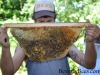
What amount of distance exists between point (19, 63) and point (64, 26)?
1.58ft

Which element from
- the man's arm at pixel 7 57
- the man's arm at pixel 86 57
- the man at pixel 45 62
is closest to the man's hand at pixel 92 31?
the man at pixel 45 62

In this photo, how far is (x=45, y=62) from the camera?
6.19ft

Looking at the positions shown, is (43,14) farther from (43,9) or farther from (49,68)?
(49,68)

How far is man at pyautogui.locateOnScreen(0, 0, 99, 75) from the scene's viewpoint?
1.77 meters

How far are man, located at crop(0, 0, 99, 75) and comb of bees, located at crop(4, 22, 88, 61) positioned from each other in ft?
0.19

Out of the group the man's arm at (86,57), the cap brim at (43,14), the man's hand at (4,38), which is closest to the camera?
the man's hand at (4,38)

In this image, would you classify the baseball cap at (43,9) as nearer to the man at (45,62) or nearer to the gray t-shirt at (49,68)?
the man at (45,62)

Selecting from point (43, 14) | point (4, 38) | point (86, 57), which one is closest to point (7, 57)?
point (4, 38)

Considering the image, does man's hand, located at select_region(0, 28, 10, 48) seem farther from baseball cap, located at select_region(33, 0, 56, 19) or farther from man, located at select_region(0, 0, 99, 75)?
baseball cap, located at select_region(33, 0, 56, 19)

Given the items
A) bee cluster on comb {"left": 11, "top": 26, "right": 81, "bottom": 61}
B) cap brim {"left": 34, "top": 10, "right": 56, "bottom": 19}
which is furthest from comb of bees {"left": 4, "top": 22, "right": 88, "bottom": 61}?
cap brim {"left": 34, "top": 10, "right": 56, "bottom": 19}

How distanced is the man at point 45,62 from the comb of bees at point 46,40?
59mm

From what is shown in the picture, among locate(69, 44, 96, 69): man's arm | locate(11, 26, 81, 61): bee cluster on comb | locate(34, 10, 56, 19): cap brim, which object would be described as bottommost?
locate(69, 44, 96, 69): man's arm

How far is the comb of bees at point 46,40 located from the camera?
70.9 inches

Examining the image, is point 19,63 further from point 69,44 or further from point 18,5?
point 18,5
